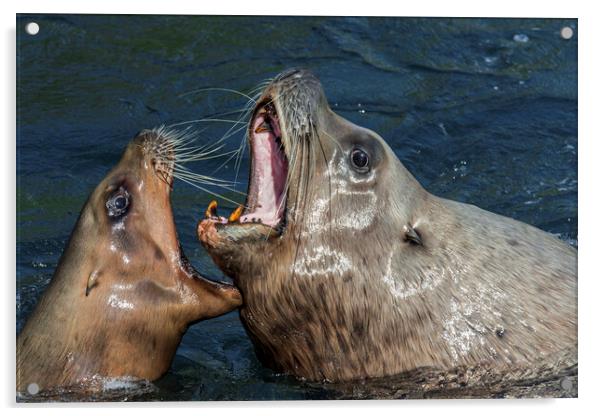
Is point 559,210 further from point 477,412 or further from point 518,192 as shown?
point 477,412

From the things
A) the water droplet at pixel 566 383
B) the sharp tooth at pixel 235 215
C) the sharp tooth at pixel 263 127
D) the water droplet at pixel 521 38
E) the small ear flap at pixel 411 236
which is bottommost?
the water droplet at pixel 566 383

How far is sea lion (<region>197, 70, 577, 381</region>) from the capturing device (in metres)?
6.92

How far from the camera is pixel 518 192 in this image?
30.6 feet

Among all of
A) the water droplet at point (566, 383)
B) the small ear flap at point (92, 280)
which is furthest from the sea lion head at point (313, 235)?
the water droplet at point (566, 383)

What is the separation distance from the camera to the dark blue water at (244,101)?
7.47m

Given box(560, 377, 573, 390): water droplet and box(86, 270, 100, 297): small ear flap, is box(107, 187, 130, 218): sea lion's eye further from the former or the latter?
box(560, 377, 573, 390): water droplet

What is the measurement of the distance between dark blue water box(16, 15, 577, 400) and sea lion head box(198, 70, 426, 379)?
30cm

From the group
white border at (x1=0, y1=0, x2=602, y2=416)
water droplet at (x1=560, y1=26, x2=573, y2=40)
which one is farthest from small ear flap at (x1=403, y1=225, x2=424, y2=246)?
water droplet at (x1=560, y1=26, x2=573, y2=40)

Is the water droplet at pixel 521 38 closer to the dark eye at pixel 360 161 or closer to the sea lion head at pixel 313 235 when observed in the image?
the sea lion head at pixel 313 235

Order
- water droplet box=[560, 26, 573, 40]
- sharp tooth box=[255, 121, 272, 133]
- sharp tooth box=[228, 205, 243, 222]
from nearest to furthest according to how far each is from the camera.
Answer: sharp tooth box=[228, 205, 243, 222], sharp tooth box=[255, 121, 272, 133], water droplet box=[560, 26, 573, 40]

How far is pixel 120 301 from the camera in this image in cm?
716
